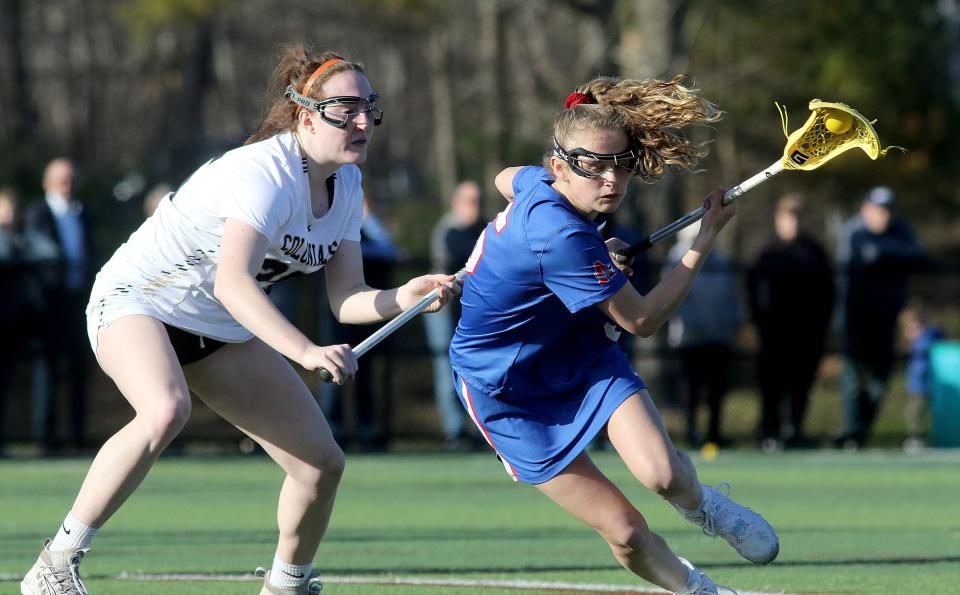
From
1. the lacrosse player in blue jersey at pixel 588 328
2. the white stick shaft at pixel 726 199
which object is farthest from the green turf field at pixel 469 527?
the white stick shaft at pixel 726 199

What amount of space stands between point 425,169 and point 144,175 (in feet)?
49.2

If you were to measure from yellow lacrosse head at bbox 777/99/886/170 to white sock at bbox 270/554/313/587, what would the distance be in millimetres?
2067

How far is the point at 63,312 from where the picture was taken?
1358cm

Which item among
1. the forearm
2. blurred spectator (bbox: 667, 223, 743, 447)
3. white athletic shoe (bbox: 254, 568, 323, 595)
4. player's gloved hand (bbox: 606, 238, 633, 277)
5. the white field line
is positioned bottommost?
blurred spectator (bbox: 667, 223, 743, 447)

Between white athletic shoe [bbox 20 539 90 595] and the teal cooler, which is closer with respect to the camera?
white athletic shoe [bbox 20 539 90 595]

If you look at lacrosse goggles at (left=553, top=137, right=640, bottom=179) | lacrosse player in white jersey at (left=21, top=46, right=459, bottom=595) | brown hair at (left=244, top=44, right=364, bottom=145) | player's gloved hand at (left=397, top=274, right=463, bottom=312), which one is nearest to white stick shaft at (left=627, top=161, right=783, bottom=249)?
lacrosse goggles at (left=553, top=137, right=640, bottom=179)

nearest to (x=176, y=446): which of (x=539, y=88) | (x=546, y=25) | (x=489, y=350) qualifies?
(x=489, y=350)

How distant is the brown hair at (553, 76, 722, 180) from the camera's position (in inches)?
209

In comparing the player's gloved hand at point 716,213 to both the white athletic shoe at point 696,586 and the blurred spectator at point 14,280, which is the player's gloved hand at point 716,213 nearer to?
the white athletic shoe at point 696,586

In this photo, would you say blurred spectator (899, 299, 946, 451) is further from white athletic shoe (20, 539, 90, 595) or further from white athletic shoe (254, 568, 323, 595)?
white athletic shoe (20, 539, 90, 595)

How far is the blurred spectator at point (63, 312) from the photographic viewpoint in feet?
43.1

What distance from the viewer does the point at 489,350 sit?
5.46 metres

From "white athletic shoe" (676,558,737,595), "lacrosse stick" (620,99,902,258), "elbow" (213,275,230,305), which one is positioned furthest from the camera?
"lacrosse stick" (620,99,902,258)

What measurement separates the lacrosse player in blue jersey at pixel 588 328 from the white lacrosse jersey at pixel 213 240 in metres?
0.52
